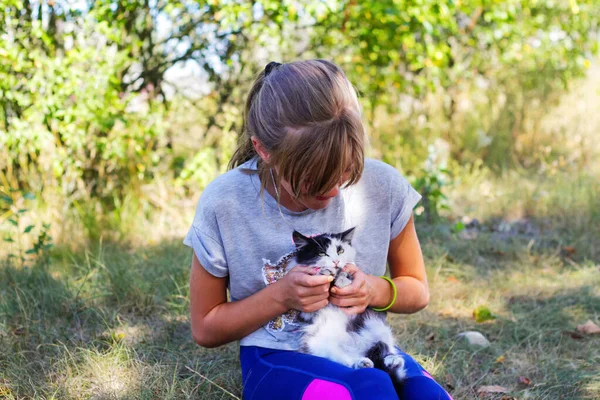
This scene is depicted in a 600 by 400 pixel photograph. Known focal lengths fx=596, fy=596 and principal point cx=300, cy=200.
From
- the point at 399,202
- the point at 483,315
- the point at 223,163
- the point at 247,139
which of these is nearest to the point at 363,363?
the point at 399,202

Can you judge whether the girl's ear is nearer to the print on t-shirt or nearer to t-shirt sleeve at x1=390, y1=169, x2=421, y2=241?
the print on t-shirt

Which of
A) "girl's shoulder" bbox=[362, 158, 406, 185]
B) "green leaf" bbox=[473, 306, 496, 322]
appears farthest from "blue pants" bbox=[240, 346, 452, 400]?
"green leaf" bbox=[473, 306, 496, 322]

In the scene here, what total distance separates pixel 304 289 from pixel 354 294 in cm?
14

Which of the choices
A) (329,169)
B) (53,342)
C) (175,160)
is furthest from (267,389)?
(175,160)

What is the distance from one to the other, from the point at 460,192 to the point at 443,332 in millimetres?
2424

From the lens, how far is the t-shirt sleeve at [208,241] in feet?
5.29

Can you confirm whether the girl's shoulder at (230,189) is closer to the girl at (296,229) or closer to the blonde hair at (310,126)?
the girl at (296,229)

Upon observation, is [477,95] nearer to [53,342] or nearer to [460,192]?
[460,192]

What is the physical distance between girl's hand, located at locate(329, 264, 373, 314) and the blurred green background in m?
0.67

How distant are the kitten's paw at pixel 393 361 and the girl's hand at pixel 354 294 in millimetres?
143

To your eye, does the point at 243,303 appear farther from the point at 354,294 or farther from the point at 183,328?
the point at 183,328

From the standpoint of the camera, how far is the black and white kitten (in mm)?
1562

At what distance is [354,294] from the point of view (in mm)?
1553

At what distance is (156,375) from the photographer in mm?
1985
